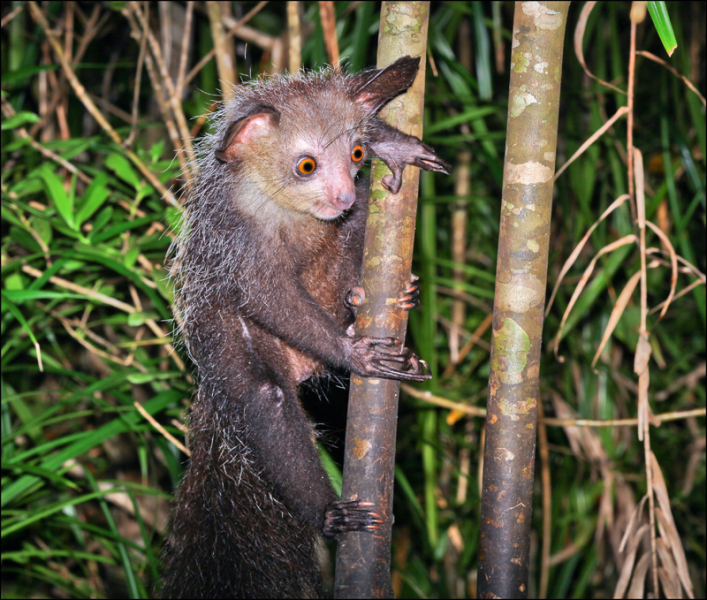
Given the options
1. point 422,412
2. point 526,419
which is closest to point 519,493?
point 526,419

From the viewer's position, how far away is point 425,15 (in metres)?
1.94

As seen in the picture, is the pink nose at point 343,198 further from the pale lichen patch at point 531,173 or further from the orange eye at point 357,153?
the pale lichen patch at point 531,173

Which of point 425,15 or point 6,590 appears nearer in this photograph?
point 425,15

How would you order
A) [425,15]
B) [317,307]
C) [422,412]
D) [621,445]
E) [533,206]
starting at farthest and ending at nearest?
1. [621,445]
2. [422,412]
3. [317,307]
4. [425,15]
5. [533,206]

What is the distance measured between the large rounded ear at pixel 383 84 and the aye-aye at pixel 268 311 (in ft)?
0.04

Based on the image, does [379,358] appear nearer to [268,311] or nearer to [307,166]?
[268,311]

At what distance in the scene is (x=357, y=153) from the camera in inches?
95.9

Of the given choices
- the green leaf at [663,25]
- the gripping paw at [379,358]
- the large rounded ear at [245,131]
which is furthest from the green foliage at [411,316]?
the green leaf at [663,25]

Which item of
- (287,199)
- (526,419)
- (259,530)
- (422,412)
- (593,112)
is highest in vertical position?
(593,112)

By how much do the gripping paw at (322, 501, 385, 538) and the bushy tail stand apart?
51cm

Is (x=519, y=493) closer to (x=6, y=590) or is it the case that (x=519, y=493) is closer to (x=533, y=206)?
(x=533, y=206)

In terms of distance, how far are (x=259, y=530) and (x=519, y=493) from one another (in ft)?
4.54

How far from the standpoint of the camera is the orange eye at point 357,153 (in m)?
2.42

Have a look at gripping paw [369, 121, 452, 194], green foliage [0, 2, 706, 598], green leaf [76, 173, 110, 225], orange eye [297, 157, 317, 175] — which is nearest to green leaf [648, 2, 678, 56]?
gripping paw [369, 121, 452, 194]
